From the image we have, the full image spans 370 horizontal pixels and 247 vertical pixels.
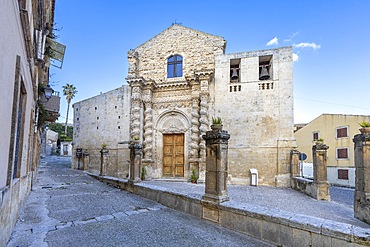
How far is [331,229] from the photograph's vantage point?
2.97 metres

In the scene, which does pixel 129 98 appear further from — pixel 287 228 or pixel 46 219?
pixel 287 228

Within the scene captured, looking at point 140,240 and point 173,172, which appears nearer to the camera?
point 140,240

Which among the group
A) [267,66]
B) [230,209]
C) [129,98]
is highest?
[267,66]

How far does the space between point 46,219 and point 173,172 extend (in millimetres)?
8817

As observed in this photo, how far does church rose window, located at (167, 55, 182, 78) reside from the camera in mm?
14188

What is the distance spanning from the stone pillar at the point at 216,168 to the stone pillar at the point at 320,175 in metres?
5.03

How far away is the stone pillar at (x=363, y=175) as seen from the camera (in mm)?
5355

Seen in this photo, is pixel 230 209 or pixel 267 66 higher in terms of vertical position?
pixel 267 66

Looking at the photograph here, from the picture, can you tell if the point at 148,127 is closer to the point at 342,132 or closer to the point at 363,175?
the point at 363,175

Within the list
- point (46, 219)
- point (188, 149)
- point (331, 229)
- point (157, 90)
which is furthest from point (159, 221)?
point (157, 90)

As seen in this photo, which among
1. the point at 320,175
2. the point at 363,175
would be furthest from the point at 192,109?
the point at 363,175

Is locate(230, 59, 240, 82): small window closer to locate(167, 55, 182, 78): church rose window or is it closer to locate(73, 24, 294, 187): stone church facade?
locate(73, 24, 294, 187): stone church facade

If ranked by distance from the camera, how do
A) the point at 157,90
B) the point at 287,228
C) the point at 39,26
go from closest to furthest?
the point at 287,228, the point at 39,26, the point at 157,90

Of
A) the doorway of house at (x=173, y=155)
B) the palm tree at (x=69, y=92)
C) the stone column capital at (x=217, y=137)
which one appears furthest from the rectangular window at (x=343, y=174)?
the palm tree at (x=69, y=92)
